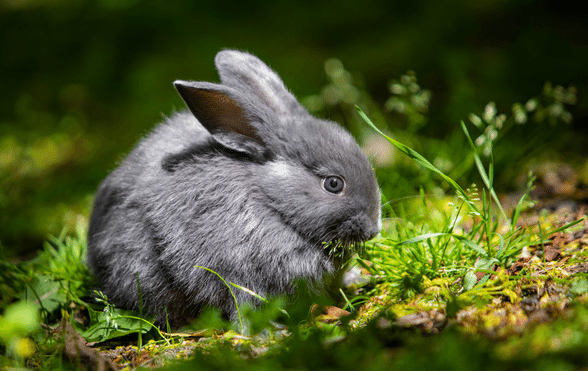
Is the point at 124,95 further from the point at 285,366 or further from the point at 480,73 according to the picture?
the point at 285,366

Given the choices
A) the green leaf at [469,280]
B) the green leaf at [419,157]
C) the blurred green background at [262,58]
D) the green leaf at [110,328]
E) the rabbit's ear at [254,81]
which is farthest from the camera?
the blurred green background at [262,58]

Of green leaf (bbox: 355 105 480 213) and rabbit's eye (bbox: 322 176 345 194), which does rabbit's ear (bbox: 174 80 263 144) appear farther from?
green leaf (bbox: 355 105 480 213)

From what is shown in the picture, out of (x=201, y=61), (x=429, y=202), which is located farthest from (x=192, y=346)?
(x=201, y=61)

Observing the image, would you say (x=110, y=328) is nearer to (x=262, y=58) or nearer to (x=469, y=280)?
(x=469, y=280)

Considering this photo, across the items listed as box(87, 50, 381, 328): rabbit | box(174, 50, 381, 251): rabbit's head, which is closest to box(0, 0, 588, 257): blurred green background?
box(87, 50, 381, 328): rabbit

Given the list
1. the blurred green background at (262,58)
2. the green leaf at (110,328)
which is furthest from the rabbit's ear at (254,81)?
the green leaf at (110,328)

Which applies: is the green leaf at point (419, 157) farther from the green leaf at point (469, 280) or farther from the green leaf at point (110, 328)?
the green leaf at point (110, 328)
